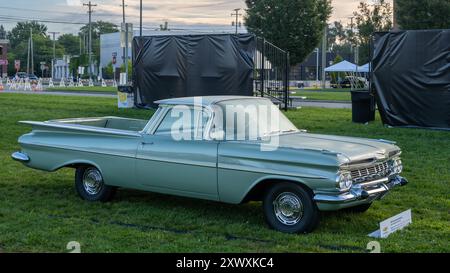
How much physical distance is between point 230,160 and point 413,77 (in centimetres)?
1062

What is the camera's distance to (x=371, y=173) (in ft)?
20.5

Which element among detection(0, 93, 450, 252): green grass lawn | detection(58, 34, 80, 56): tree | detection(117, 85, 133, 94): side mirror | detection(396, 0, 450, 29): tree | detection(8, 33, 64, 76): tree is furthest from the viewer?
detection(58, 34, 80, 56): tree

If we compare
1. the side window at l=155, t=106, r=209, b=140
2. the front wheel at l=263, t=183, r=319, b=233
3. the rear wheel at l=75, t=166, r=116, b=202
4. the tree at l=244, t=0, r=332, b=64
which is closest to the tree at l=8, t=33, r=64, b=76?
the tree at l=244, t=0, r=332, b=64

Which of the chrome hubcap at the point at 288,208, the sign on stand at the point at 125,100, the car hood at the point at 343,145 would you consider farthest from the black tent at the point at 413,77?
the chrome hubcap at the point at 288,208

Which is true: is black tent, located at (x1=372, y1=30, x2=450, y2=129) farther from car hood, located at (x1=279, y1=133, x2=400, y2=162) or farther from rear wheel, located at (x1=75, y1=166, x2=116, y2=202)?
rear wheel, located at (x1=75, y1=166, x2=116, y2=202)

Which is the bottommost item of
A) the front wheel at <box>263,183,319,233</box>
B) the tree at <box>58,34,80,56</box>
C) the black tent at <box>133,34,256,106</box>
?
the front wheel at <box>263,183,319,233</box>

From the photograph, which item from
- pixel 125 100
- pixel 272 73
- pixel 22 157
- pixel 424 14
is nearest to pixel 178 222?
pixel 22 157

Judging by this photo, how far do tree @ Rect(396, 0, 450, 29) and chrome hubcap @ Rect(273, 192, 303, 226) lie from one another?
29.1 m

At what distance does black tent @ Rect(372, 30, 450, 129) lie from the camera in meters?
15.2

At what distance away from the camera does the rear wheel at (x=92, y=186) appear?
754cm

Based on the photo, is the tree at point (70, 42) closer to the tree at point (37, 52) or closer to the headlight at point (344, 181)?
the tree at point (37, 52)

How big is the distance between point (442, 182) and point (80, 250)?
5656 mm

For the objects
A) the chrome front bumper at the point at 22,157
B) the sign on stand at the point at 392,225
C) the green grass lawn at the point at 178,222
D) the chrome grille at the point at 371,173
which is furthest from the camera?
the chrome front bumper at the point at 22,157

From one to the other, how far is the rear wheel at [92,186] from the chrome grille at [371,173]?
310cm
